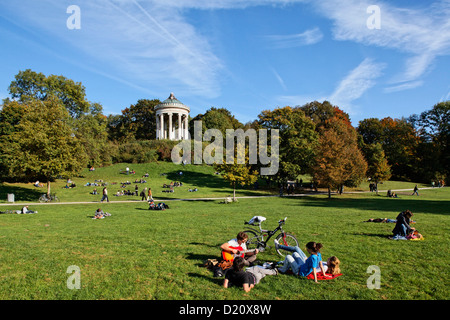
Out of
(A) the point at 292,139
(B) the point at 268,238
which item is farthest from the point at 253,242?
(A) the point at 292,139

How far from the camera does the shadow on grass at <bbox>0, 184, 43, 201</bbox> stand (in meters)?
30.2

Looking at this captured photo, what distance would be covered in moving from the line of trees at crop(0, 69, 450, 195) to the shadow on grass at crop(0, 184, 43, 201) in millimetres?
1998

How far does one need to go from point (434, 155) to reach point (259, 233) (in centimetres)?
6676

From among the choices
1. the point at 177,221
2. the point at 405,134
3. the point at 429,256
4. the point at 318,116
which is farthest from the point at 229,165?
the point at 405,134

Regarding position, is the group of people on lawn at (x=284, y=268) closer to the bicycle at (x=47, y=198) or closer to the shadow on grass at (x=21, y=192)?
the bicycle at (x=47, y=198)

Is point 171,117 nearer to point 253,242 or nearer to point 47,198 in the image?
point 47,198

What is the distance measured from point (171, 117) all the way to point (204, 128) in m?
9.84

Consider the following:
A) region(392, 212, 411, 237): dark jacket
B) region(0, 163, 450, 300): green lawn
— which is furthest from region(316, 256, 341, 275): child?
region(392, 212, 411, 237): dark jacket

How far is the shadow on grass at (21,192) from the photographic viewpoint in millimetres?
30180

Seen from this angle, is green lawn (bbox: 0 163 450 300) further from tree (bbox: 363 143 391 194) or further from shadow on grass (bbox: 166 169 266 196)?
tree (bbox: 363 143 391 194)

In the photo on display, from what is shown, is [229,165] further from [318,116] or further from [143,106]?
[143,106]

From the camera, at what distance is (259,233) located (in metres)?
10.3

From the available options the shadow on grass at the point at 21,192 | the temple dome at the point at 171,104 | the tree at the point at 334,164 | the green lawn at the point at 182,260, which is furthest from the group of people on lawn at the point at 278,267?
the temple dome at the point at 171,104
